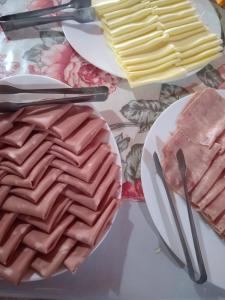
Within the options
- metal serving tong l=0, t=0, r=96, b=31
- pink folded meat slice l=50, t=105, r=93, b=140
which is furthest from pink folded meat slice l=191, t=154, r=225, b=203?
metal serving tong l=0, t=0, r=96, b=31

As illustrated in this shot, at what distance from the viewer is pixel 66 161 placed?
62 centimetres

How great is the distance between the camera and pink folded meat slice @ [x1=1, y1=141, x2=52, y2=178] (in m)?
0.58

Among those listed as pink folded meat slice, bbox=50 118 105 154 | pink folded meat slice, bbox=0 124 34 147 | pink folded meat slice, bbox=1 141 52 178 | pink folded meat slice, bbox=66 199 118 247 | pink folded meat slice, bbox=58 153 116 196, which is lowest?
pink folded meat slice, bbox=66 199 118 247

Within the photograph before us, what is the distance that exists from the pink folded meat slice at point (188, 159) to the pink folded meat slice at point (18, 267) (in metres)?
0.27

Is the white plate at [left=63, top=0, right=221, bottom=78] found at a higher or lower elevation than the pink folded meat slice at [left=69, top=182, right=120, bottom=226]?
higher

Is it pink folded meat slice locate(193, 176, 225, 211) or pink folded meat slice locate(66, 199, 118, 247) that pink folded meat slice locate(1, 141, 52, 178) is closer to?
pink folded meat slice locate(66, 199, 118, 247)

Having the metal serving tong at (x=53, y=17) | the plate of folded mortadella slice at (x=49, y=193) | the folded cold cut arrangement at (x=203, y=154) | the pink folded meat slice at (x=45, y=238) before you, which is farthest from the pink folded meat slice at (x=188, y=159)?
the metal serving tong at (x=53, y=17)

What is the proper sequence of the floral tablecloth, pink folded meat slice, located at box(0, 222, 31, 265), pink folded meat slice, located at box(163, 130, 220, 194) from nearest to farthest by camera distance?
pink folded meat slice, located at box(0, 222, 31, 265) → pink folded meat slice, located at box(163, 130, 220, 194) → the floral tablecloth

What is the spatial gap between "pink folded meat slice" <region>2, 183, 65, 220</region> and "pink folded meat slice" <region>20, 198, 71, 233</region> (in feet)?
0.04

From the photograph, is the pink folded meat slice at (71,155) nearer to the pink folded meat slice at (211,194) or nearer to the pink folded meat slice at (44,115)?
the pink folded meat slice at (44,115)

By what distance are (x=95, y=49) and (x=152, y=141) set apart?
0.86ft

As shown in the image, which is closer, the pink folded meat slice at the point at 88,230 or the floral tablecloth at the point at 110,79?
the pink folded meat slice at the point at 88,230

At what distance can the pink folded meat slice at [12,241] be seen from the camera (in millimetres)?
562

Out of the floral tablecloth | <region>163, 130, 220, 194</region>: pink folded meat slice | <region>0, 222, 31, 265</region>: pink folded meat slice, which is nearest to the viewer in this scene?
<region>0, 222, 31, 265</region>: pink folded meat slice
